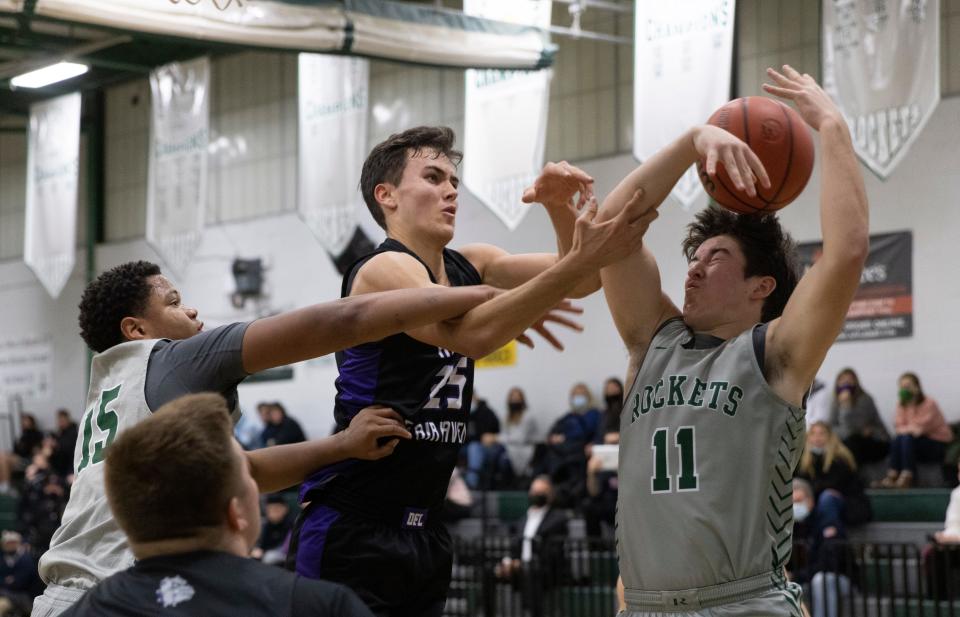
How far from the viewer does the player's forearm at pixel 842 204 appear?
352cm

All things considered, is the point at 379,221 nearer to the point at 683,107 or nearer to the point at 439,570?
the point at 439,570

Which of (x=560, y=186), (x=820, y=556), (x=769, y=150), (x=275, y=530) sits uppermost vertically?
(x=769, y=150)

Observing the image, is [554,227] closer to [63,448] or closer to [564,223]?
[564,223]

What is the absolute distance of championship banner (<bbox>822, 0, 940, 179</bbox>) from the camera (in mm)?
10281

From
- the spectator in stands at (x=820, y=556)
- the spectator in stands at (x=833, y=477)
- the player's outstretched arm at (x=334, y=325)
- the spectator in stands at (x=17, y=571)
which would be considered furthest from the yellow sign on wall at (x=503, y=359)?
the player's outstretched arm at (x=334, y=325)

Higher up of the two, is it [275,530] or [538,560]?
[538,560]

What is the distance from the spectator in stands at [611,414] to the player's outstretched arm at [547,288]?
1013 cm

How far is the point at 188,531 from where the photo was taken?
2381 mm

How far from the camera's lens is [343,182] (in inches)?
547

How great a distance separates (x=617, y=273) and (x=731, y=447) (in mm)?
702

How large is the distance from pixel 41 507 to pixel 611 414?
26.8 ft

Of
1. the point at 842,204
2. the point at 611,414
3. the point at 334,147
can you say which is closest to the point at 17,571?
the point at 334,147

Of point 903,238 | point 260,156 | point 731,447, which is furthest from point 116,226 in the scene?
point 731,447

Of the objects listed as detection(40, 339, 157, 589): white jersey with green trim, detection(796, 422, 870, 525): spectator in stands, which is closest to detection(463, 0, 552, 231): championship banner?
detection(796, 422, 870, 525): spectator in stands
